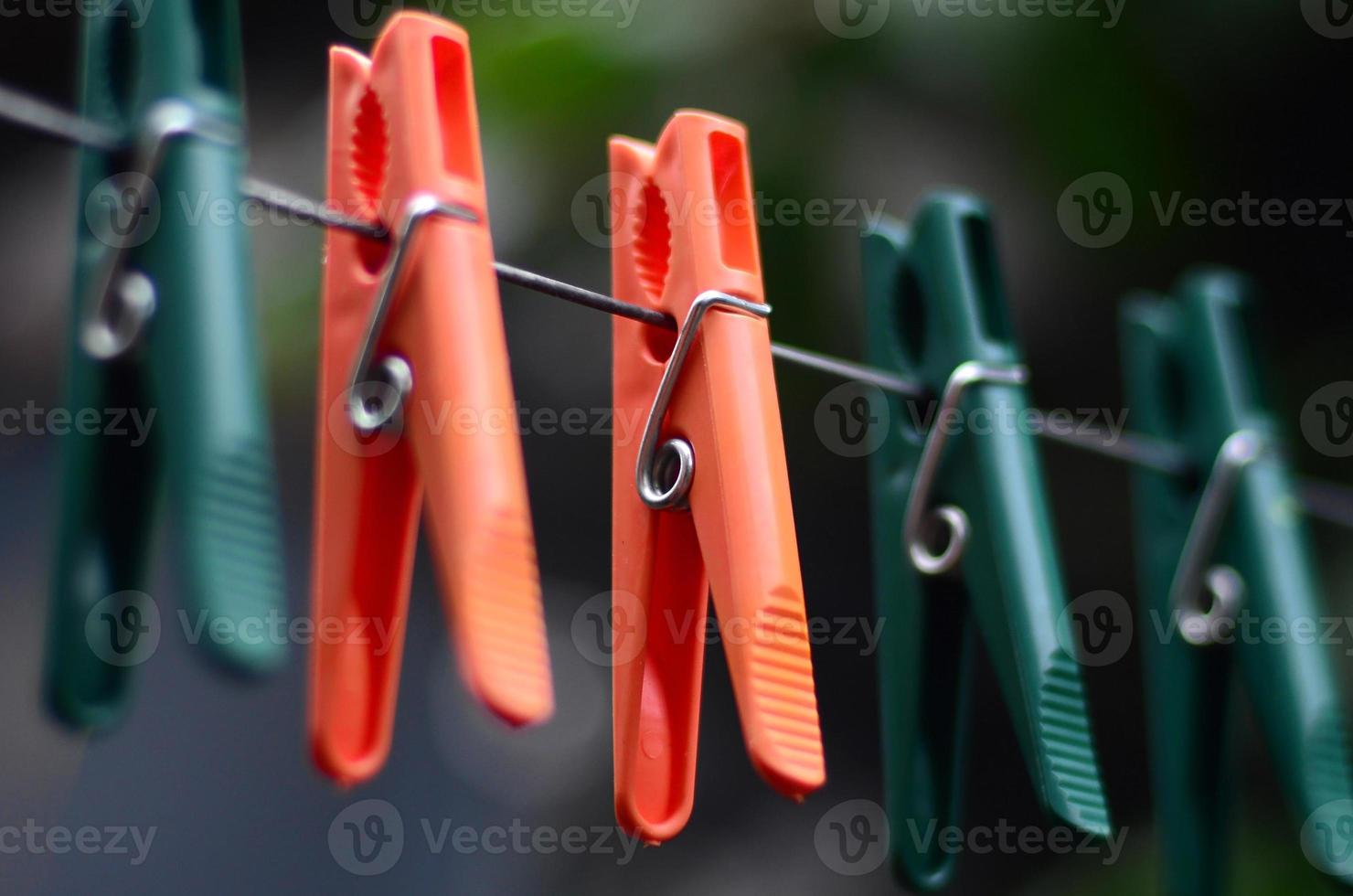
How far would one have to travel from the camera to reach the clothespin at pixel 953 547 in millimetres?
653

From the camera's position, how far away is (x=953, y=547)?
0.72 metres

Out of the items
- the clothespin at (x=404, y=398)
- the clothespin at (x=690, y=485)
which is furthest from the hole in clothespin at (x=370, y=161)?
the clothespin at (x=690, y=485)

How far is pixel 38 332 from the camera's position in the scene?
1.91m

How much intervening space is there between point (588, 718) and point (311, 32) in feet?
3.56

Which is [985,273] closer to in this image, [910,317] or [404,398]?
[910,317]

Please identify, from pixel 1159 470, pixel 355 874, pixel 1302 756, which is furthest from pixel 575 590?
pixel 1302 756

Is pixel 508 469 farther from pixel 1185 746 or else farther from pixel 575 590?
pixel 575 590

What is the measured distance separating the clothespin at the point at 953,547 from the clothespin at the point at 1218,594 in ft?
0.67

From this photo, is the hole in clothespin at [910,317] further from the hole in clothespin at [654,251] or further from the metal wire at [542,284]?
the hole in clothespin at [654,251]

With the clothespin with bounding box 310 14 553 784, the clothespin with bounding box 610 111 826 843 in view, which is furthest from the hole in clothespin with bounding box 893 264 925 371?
the clothespin with bounding box 310 14 553 784

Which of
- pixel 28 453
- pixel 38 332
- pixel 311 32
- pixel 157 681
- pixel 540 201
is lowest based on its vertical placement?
pixel 157 681

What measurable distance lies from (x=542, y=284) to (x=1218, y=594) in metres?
0.51

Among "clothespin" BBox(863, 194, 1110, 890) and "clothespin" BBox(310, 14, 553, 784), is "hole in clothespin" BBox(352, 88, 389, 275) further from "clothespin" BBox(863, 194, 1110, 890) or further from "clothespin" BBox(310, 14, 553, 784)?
"clothespin" BBox(863, 194, 1110, 890)

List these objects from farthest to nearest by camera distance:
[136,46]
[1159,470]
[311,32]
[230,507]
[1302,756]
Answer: [311,32] → [1159,470] → [1302,756] → [136,46] → [230,507]
